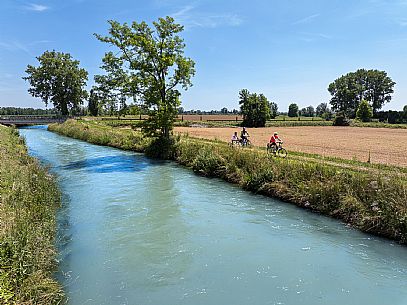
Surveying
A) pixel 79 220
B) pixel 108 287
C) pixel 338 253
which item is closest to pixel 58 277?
pixel 108 287

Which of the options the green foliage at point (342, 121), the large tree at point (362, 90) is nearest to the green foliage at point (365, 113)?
the green foliage at point (342, 121)

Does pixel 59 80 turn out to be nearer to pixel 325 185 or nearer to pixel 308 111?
pixel 325 185

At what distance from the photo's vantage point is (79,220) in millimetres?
13789

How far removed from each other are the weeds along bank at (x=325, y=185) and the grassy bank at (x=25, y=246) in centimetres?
1083

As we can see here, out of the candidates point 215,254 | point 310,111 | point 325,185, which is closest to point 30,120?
point 325,185

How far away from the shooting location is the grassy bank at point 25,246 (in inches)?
270

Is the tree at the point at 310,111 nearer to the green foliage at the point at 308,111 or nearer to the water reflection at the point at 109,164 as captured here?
the green foliage at the point at 308,111

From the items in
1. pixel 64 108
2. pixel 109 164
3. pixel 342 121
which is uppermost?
pixel 64 108

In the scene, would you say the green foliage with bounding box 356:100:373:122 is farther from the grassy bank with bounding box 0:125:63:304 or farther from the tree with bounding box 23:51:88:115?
the grassy bank with bounding box 0:125:63:304

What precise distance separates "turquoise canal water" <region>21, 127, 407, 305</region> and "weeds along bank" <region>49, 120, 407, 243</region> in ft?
2.05

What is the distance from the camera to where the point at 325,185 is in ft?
50.6

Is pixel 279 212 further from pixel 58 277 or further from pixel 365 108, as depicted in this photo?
pixel 365 108

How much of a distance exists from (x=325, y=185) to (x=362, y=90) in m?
132

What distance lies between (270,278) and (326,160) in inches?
567
